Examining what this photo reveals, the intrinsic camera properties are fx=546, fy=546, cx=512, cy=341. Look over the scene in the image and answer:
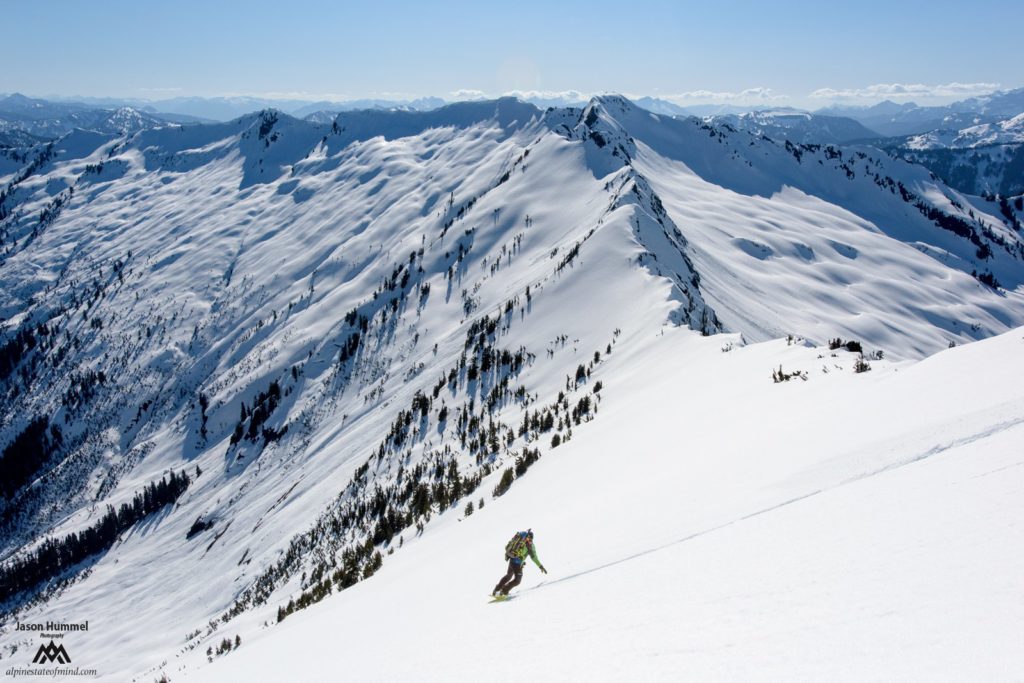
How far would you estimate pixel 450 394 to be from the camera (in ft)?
243

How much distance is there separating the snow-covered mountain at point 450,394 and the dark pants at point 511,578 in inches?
52.8

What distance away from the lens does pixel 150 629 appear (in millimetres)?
67438

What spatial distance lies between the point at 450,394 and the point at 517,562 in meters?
60.1

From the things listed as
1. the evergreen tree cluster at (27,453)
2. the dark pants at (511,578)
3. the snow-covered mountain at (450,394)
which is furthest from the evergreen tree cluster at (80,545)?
the dark pants at (511,578)

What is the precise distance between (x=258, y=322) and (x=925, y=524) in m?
173

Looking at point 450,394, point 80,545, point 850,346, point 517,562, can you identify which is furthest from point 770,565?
point 80,545

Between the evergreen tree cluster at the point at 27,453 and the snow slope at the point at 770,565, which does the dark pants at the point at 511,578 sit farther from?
the evergreen tree cluster at the point at 27,453

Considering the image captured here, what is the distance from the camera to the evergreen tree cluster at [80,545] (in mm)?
103062

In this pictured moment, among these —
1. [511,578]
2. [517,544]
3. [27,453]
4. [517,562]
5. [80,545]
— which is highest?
[517,544]

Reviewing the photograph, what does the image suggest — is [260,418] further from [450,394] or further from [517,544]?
[517,544]

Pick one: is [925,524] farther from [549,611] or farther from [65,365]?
[65,365]

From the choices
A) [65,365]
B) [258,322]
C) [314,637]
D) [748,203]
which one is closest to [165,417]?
[258,322]

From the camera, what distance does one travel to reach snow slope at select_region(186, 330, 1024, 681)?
6.40 metres

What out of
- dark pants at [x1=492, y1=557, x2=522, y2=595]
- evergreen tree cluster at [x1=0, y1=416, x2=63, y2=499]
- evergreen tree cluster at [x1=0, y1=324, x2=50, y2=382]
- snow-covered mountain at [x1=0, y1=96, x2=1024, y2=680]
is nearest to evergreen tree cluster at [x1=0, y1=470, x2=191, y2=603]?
snow-covered mountain at [x1=0, y1=96, x2=1024, y2=680]
